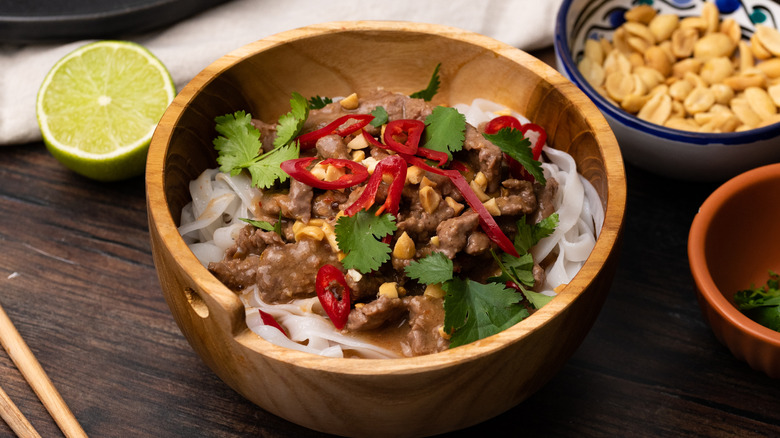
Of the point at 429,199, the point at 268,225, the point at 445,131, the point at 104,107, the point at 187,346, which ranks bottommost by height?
the point at 187,346

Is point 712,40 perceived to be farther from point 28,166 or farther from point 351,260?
point 28,166

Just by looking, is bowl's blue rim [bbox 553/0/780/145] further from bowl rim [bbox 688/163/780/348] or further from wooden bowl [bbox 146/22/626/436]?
wooden bowl [bbox 146/22/626/436]

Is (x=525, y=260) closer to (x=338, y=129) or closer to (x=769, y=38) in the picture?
(x=338, y=129)

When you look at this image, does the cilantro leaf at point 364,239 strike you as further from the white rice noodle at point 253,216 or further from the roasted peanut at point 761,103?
the roasted peanut at point 761,103

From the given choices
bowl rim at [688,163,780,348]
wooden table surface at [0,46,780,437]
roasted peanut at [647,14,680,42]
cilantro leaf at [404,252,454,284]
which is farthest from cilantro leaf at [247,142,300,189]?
roasted peanut at [647,14,680,42]

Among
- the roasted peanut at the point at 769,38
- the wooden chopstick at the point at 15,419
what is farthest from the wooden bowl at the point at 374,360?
the roasted peanut at the point at 769,38

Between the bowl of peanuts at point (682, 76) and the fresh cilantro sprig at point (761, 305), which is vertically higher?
the bowl of peanuts at point (682, 76)

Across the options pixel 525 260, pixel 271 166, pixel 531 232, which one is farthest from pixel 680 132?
pixel 271 166

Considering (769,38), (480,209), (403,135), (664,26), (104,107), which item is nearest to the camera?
(480,209)
